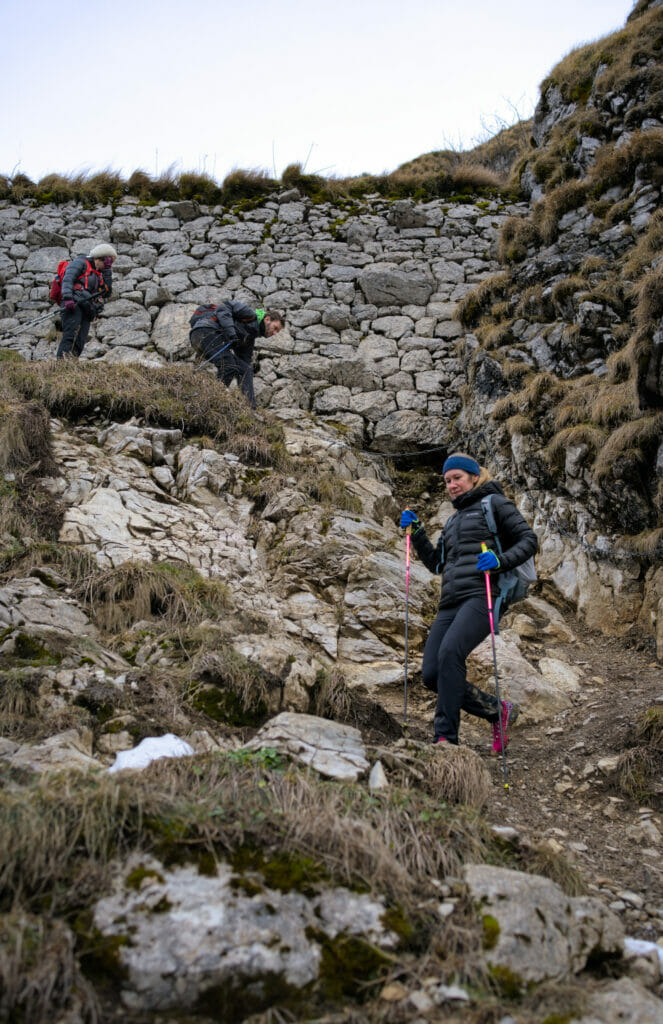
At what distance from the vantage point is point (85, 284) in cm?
958

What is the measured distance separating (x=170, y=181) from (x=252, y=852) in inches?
521

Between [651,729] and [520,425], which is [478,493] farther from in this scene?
[520,425]

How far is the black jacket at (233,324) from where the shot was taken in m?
9.30

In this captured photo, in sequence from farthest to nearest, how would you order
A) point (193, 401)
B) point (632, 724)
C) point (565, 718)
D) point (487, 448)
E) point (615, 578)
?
point (487, 448), point (193, 401), point (615, 578), point (565, 718), point (632, 724)

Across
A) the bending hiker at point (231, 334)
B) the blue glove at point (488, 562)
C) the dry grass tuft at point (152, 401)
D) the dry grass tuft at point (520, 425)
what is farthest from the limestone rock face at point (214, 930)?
the bending hiker at point (231, 334)

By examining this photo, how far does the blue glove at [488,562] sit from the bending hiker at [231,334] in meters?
5.38

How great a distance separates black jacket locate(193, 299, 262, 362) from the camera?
930cm

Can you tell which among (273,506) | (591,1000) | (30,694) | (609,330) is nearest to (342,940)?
(591,1000)

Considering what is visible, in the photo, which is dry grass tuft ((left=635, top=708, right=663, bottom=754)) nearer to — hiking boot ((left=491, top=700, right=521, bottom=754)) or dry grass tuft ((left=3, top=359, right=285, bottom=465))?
hiking boot ((left=491, top=700, right=521, bottom=754))

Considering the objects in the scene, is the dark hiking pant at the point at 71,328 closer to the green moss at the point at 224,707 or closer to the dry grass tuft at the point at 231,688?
the dry grass tuft at the point at 231,688

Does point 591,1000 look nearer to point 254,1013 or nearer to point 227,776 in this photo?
point 254,1013

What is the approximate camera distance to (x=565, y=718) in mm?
5352

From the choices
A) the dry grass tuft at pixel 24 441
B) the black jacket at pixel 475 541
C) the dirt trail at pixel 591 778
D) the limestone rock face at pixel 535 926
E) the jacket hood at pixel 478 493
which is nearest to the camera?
the limestone rock face at pixel 535 926

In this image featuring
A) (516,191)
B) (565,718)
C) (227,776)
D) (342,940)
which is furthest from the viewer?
(516,191)
